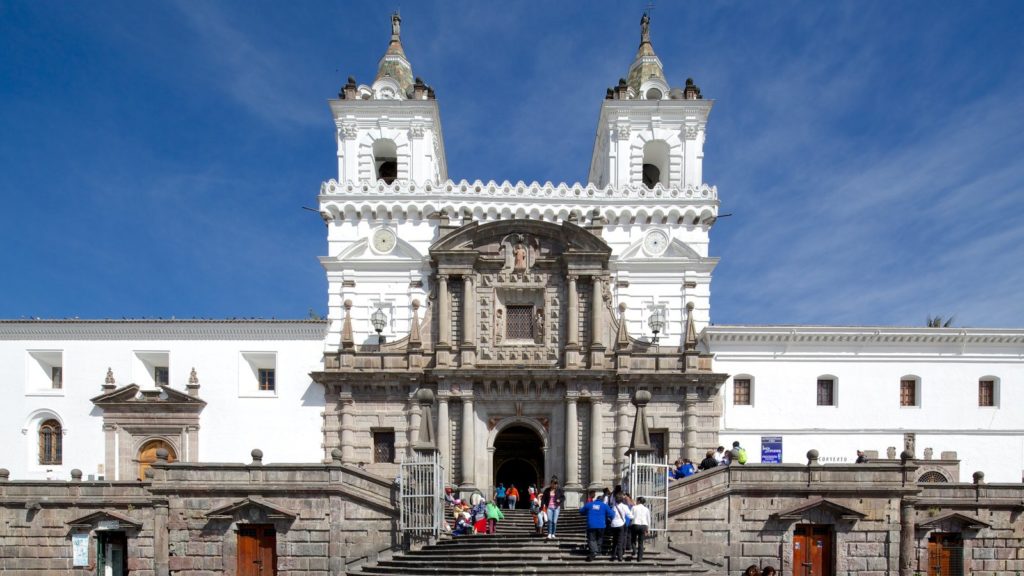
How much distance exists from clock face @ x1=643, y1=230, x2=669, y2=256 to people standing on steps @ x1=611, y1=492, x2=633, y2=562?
48.8ft

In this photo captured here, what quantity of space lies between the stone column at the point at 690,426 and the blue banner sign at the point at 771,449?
345cm

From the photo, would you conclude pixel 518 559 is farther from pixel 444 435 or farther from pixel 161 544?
pixel 161 544

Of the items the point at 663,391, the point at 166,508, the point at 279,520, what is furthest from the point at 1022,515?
the point at 166,508

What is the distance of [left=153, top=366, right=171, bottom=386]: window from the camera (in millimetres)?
34188

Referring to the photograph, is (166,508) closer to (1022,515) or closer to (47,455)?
(47,455)

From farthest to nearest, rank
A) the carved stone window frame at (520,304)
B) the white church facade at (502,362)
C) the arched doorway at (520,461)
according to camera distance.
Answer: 1. the arched doorway at (520,461)
2. the carved stone window frame at (520,304)
3. the white church facade at (502,362)

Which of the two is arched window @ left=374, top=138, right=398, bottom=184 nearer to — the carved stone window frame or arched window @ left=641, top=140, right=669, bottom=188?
the carved stone window frame

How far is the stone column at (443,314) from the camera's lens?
1289 inches

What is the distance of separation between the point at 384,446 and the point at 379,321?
5309mm

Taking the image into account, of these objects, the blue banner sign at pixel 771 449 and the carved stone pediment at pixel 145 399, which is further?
the blue banner sign at pixel 771 449

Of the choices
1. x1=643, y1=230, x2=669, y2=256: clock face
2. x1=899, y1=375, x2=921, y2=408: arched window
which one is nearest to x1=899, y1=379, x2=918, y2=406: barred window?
x1=899, y1=375, x2=921, y2=408: arched window

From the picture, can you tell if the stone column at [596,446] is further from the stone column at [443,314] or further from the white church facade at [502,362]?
the stone column at [443,314]

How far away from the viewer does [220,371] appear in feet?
110

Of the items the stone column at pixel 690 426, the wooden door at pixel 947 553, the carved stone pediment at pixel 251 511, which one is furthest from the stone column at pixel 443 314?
the wooden door at pixel 947 553
